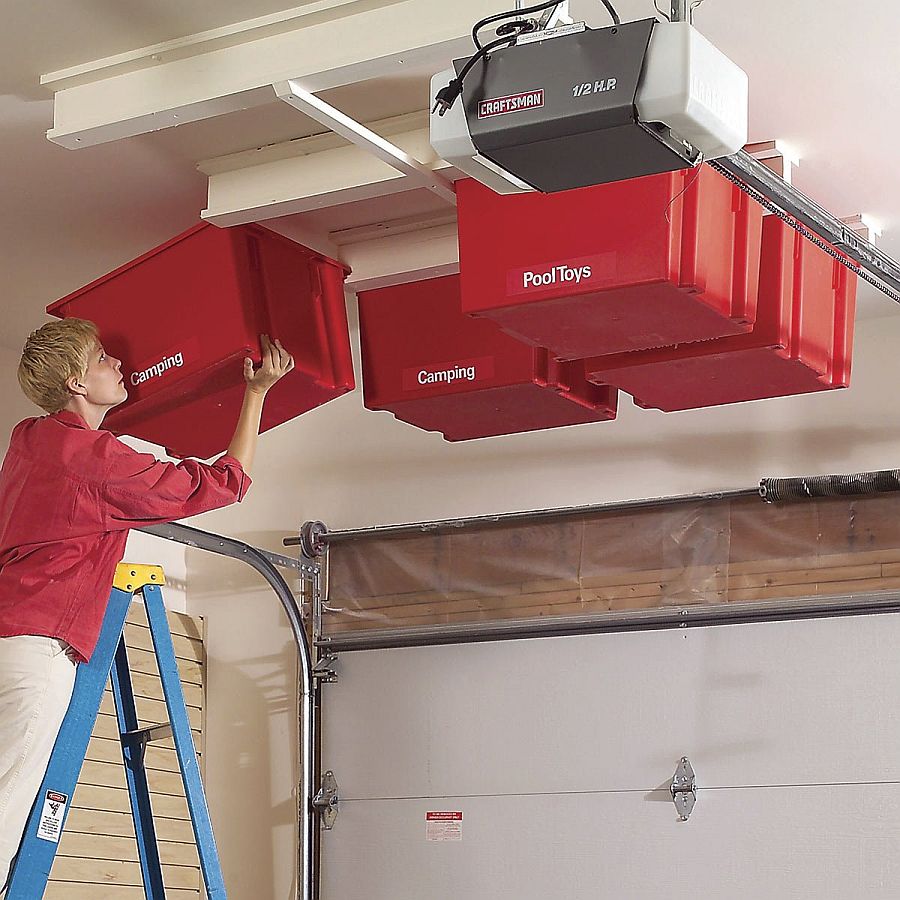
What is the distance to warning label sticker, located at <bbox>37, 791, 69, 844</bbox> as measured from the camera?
3227 millimetres

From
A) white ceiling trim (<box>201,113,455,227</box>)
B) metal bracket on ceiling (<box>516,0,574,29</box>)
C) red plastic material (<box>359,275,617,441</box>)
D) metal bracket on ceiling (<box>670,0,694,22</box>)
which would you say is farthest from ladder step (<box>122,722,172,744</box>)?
metal bracket on ceiling (<box>670,0,694,22</box>)

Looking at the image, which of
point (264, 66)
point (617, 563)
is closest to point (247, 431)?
point (264, 66)

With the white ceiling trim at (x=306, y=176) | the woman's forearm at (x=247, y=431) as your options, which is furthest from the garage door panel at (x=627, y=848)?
the white ceiling trim at (x=306, y=176)

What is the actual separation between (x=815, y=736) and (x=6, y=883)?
2500mm

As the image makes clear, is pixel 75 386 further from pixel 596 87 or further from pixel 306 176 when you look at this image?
pixel 596 87

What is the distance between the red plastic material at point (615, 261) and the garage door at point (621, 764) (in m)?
1.65

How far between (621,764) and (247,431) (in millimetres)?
1950

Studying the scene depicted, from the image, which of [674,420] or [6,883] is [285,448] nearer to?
[674,420]

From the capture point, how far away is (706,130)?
7.06ft

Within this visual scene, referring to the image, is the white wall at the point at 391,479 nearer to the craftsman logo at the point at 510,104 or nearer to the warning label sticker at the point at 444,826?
the warning label sticker at the point at 444,826

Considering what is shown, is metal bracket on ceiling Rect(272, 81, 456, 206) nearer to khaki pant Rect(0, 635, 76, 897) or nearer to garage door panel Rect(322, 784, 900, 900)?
khaki pant Rect(0, 635, 76, 897)

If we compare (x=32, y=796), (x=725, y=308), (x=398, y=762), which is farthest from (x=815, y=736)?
(x=32, y=796)

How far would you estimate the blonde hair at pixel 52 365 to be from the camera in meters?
3.43

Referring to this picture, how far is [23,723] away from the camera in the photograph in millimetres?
3160
